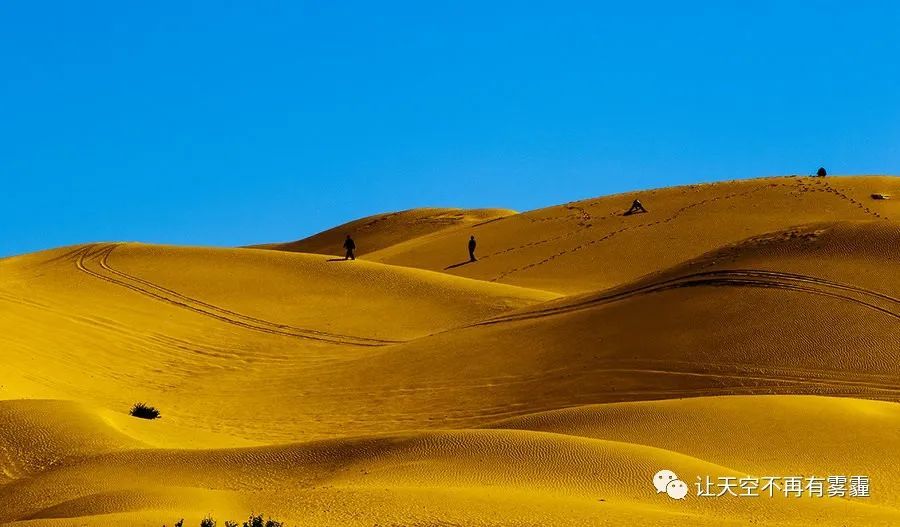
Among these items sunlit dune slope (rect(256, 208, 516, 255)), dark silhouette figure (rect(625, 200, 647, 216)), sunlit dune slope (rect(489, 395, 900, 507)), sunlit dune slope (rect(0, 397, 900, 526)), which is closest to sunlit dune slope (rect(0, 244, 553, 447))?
sunlit dune slope (rect(0, 397, 900, 526))

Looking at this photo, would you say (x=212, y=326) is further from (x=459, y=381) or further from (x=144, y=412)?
(x=144, y=412)

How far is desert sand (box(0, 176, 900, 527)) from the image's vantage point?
1063 centimetres

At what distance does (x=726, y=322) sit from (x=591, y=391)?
3.45 m

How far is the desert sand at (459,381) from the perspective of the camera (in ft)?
34.9

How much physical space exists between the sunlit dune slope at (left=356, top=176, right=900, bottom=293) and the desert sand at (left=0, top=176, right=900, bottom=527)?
27cm

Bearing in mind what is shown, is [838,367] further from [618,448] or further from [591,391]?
[618,448]

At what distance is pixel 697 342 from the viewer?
19.9 meters

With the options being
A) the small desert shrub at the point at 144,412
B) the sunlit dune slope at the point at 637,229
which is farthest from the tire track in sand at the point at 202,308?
the sunlit dune slope at the point at 637,229

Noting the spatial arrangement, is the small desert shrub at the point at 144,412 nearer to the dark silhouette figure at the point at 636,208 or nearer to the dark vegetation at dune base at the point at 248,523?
the dark vegetation at dune base at the point at 248,523

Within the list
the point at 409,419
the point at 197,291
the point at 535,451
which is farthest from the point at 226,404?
the point at 197,291

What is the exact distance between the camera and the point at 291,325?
30.0 m

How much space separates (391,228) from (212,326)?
45755 mm

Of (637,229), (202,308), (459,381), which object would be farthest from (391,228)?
(459,381)

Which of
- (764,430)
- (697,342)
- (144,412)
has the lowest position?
(764,430)
